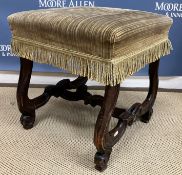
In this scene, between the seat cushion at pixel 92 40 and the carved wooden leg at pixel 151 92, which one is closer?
the seat cushion at pixel 92 40

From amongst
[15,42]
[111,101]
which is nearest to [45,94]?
[15,42]

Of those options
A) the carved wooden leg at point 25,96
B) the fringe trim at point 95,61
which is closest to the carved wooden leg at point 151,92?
the fringe trim at point 95,61

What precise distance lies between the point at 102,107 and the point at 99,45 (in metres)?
0.17

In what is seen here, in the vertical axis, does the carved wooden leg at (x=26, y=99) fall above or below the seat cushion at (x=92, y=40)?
below

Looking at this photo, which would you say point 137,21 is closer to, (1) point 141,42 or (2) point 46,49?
(1) point 141,42

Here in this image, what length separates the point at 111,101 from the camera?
0.77 metres

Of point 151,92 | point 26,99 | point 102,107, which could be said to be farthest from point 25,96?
point 151,92

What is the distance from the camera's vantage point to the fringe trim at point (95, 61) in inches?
28.3

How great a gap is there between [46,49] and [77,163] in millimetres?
347

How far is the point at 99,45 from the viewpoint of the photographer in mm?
703

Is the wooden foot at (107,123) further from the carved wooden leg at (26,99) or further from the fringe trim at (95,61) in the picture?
the carved wooden leg at (26,99)

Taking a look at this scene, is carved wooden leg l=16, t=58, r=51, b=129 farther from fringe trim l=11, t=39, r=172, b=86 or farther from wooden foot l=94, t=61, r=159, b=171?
wooden foot l=94, t=61, r=159, b=171

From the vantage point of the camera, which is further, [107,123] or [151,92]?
[151,92]

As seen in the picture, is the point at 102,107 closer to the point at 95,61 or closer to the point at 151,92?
the point at 95,61
